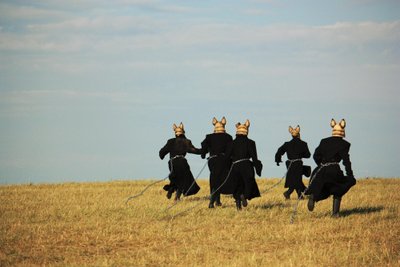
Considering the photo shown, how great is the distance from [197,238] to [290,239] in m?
1.85

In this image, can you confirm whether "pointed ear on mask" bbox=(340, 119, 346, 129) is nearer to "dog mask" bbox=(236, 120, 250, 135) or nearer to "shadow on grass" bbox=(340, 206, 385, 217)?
"shadow on grass" bbox=(340, 206, 385, 217)

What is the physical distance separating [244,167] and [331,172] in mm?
2856

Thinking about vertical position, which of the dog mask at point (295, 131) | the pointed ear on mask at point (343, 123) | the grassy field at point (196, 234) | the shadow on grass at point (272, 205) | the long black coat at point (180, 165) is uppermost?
the pointed ear on mask at point (343, 123)

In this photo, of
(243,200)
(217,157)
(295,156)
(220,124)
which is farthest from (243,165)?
(295,156)

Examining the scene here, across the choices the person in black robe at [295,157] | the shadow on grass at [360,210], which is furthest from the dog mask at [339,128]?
the person in black robe at [295,157]

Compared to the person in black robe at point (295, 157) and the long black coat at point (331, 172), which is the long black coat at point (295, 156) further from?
the long black coat at point (331, 172)

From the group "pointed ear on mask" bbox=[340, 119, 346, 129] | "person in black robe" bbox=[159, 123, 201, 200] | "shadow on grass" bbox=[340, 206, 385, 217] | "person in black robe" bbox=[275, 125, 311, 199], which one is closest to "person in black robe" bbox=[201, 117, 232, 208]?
"person in black robe" bbox=[159, 123, 201, 200]

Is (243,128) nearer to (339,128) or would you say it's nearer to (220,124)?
(220,124)

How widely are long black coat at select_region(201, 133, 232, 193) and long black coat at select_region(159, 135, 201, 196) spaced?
60.6 inches

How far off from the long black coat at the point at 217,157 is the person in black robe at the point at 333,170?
3.40 meters

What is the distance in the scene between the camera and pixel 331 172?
18031 mm

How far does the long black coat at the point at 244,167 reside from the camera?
65.5ft

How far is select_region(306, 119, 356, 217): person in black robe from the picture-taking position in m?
17.8

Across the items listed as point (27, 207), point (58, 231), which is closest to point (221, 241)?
point (58, 231)
